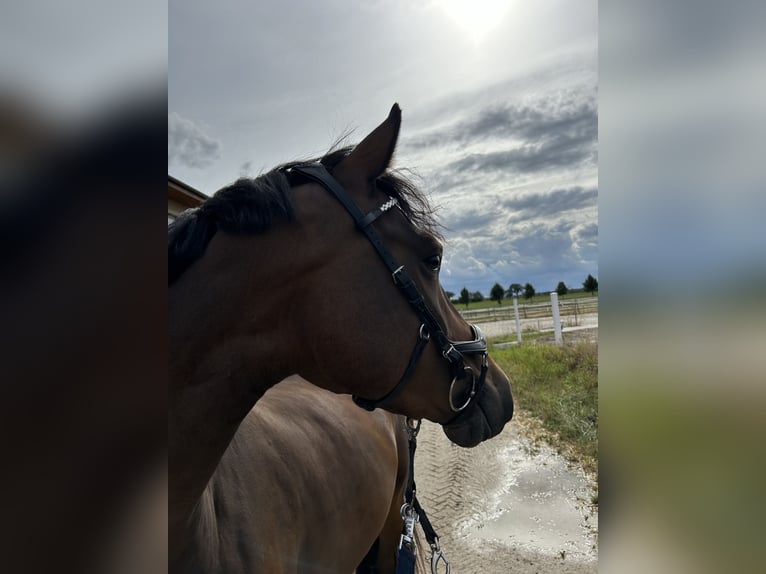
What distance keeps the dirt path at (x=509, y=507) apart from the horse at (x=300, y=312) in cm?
285

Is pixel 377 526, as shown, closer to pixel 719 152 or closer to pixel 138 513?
pixel 138 513

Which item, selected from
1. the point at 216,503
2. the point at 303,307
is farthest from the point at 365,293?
the point at 216,503

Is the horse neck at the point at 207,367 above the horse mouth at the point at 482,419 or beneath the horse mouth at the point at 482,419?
above

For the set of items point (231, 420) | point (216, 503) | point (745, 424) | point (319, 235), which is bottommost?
point (216, 503)

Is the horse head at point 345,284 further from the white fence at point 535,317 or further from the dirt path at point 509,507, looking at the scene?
the white fence at point 535,317

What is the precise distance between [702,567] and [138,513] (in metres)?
0.52

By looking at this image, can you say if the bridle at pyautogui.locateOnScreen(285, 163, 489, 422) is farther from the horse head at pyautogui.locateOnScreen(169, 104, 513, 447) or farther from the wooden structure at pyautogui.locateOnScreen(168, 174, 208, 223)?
the wooden structure at pyautogui.locateOnScreen(168, 174, 208, 223)

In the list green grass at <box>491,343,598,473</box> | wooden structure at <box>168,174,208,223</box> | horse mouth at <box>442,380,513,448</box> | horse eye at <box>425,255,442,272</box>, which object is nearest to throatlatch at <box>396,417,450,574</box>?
horse mouth at <box>442,380,513,448</box>

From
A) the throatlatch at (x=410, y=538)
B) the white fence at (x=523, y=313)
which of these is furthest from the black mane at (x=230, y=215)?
the white fence at (x=523, y=313)

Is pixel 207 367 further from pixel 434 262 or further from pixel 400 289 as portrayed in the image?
pixel 434 262

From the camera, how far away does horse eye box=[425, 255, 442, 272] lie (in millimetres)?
1440

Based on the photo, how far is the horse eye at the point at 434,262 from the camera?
56.7 inches

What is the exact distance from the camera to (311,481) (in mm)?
1863

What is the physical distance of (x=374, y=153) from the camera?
1.35 metres
